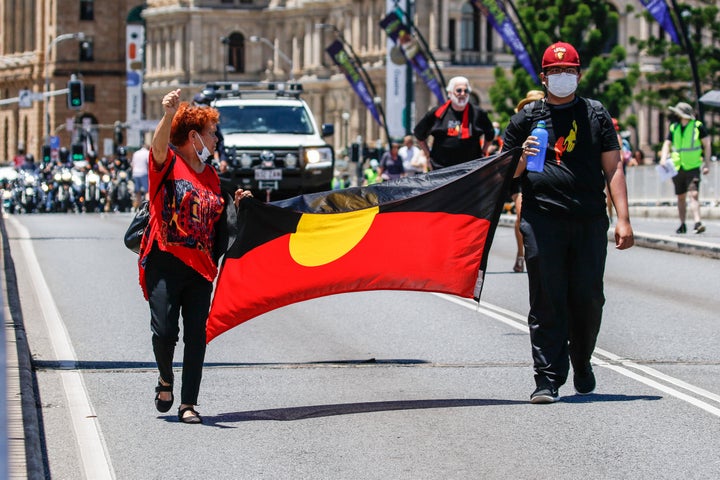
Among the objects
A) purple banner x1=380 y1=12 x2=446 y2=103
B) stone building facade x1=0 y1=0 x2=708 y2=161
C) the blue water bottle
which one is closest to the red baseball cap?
the blue water bottle

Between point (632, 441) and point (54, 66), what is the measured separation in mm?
156572

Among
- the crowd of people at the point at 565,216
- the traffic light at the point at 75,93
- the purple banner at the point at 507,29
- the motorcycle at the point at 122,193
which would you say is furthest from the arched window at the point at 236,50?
the crowd of people at the point at 565,216

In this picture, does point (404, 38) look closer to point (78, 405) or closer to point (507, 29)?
point (507, 29)

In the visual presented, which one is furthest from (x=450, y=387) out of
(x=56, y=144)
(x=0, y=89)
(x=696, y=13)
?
(x=0, y=89)

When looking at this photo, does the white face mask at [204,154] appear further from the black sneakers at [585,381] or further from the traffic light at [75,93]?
the traffic light at [75,93]

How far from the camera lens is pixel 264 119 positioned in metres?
31.4

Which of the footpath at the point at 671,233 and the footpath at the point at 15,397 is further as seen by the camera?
the footpath at the point at 671,233

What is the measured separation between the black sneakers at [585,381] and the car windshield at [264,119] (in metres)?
21.0

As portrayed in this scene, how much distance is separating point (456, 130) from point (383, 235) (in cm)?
724

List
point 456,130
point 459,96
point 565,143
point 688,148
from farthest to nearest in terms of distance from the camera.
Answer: point 688,148 → point 456,130 → point 459,96 → point 565,143

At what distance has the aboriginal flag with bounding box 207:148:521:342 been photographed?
34.9 ft

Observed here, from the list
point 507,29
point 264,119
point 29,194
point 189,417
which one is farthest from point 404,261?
point 29,194

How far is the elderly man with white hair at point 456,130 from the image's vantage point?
17969mm

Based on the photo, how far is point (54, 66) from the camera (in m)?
162
